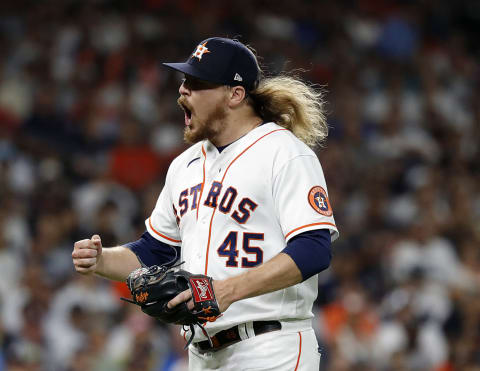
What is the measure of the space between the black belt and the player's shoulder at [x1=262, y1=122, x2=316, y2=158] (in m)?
0.60

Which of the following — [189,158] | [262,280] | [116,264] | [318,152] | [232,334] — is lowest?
[318,152]

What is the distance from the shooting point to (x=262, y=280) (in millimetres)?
2543

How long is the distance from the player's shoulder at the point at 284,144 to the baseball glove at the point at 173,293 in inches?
21.6

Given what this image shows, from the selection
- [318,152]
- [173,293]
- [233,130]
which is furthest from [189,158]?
[318,152]

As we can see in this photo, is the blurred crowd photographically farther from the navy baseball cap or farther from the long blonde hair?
the navy baseball cap

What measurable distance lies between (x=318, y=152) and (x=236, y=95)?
16.5 ft

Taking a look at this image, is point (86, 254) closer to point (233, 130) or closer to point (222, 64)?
point (233, 130)

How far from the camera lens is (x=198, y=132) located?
3.02 metres

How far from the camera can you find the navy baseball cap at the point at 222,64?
2.92 m

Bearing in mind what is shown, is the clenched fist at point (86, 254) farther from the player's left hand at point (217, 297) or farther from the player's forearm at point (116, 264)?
the player's left hand at point (217, 297)

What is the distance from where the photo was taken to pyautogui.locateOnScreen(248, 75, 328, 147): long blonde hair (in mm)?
3094

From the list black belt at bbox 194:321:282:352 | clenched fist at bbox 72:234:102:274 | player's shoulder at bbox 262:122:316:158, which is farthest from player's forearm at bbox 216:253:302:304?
clenched fist at bbox 72:234:102:274

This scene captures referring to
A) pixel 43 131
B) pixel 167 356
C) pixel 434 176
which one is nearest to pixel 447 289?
pixel 434 176

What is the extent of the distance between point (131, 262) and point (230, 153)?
1.95ft
